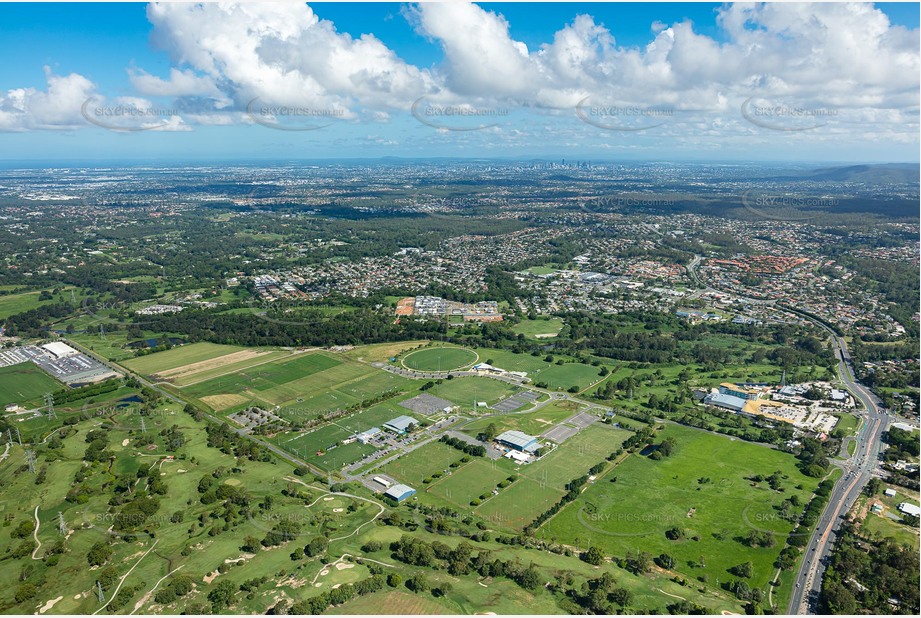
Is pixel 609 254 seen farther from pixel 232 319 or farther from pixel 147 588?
pixel 147 588

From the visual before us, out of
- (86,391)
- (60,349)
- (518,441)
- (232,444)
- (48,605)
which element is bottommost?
(48,605)

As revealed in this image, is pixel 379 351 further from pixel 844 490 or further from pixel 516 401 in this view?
pixel 844 490

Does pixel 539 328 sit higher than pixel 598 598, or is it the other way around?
pixel 539 328

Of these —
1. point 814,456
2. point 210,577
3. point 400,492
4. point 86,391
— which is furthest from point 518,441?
point 86,391

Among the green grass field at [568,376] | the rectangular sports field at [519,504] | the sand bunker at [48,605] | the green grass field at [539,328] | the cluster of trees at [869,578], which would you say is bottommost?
the sand bunker at [48,605]

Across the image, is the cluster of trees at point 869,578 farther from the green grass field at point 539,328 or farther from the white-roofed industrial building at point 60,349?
the white-roofed industrial building at point 60,349

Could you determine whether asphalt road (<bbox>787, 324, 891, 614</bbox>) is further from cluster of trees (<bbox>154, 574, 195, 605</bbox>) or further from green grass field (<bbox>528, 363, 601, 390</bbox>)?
cluster of trees (<bbox>154, 574, 195, 605</bbox>)

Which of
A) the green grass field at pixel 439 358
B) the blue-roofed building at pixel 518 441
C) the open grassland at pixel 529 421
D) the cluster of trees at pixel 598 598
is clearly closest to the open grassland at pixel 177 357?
the green grass field at pixel 439 358

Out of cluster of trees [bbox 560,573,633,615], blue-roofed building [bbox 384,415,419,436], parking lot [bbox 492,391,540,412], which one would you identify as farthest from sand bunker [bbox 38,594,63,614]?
parking lot [bbox 492,391,540,412]
